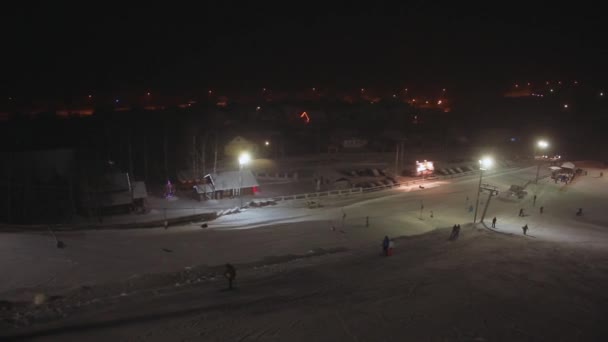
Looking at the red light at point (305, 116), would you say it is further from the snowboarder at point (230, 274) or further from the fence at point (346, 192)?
the snowboarder at point (230, 274)

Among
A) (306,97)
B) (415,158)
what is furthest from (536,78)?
(415,158)

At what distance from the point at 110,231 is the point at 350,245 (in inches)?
551

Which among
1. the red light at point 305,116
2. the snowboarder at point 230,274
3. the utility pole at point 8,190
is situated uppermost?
the red light at point 305,116

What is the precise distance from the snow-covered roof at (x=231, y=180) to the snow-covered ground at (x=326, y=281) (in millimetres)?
12178

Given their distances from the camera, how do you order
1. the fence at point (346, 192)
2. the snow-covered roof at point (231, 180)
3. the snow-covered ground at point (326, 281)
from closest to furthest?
the snow-covered ground at point (326, 281) < the fence at point (346, 192) < the snow-covered roof at point (231, 180)

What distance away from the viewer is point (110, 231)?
24.2 m

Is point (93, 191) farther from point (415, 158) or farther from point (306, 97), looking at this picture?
point (306, 97)

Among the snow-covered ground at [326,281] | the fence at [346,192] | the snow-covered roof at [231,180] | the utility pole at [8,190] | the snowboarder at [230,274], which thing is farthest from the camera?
the snow-covered roof at [231,180]

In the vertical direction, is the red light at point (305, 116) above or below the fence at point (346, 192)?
above

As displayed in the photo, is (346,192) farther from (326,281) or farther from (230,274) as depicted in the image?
(230,274)

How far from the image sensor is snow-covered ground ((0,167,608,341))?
32.2 ft

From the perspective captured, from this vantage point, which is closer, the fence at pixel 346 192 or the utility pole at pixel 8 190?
the fence at pixel 346 192

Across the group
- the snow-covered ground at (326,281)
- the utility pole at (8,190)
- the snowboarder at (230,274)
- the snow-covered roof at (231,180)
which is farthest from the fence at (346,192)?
→ the utility pole at (8,190)

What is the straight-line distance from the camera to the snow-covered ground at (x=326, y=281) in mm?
9805
